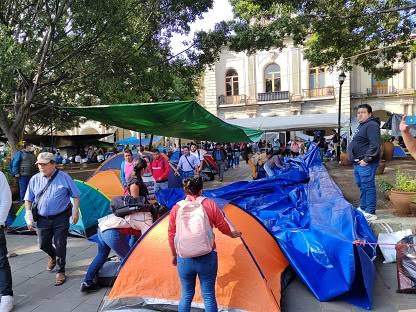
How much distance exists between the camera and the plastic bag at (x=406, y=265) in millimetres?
4402

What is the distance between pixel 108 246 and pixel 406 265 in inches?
129

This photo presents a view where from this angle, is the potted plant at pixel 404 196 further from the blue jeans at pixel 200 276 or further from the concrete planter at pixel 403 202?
the blue jeans at pixel 200 276

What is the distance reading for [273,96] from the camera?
39.8 m

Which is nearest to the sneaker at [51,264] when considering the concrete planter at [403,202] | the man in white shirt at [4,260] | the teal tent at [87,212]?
the man in white shirt at [4,260]

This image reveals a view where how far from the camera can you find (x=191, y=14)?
13125 millimetres

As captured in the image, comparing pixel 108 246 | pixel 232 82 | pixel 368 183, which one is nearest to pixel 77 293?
pixel 108 246

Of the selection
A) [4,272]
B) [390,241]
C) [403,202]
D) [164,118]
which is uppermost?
[164,118]

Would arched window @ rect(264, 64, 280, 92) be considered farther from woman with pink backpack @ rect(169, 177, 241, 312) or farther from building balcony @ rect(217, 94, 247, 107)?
woman with pink backpack @ rect(169, 177, 241, 312)

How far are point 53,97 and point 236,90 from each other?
2825 cm

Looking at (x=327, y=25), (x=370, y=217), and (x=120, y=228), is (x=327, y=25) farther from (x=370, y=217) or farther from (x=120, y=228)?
(x=120, y=228)

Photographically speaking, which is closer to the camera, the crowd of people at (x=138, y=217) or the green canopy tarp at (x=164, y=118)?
the crowd of people at (x=138, y=217)

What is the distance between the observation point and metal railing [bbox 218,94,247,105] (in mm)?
40719

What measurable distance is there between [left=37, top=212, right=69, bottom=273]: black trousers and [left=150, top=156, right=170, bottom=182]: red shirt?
408 centimetres

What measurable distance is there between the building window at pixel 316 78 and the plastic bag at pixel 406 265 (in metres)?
35.5
